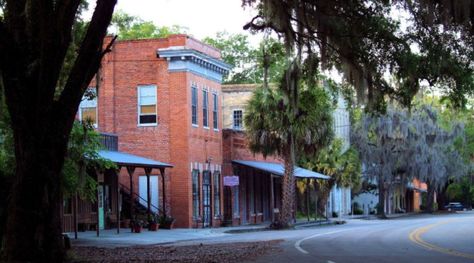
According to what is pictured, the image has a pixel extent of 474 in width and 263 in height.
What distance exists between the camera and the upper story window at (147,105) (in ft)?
123

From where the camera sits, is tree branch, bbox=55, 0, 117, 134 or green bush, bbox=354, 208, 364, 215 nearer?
tree branch, bbox=55, 0, 117, 134

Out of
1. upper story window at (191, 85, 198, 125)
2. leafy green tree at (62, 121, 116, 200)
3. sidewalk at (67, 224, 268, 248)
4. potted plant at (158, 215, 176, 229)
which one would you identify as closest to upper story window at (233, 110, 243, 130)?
upper story window at (191, 85, 198, 125)

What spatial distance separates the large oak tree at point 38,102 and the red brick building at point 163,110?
23.6 meters

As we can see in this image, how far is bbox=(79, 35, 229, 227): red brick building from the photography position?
36.9 m

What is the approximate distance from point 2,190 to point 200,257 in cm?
489

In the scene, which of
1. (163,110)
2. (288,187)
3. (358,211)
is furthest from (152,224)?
(358,211)

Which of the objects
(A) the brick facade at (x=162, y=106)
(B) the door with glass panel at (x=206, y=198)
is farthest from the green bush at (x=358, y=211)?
(A) the brick facade at (x=162, y=106)

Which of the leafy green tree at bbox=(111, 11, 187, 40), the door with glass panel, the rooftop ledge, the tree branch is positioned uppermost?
the leafy green tree at bbox=(111, 11, 187, 40)

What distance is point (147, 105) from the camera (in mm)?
37562

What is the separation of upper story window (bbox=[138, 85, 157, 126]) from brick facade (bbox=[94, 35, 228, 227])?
0.22 m

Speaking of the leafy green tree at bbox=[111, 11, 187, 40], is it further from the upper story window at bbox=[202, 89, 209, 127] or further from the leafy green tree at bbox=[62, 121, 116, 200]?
the leafy green tree at bbox=[62, 121, 116, 200]

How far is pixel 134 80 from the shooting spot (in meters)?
37.4

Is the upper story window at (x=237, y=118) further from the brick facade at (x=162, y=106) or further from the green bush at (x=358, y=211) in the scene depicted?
the green bush at (x=358, y=211)

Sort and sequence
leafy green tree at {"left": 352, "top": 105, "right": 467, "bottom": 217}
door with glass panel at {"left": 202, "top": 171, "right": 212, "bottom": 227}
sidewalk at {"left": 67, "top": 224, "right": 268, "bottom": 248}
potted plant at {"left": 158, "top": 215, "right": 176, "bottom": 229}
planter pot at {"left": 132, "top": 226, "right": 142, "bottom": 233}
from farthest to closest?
A: leafy green tree at {"left": 352, "top": 105, "right": 467, "bottom": 217} < door with glass panel at {"left": 202, "top": 171, "right": 212, "bottom": 227} < potted plant at {"left": 158, "top": 215, "right": 176, "bottom": 229} < planter pot at {"left": 132, "top": 226, "right": 142, "bottom": 233} < sidewalk at {"left": 67, "top": 224, "right": 268, "bottom": 248}
